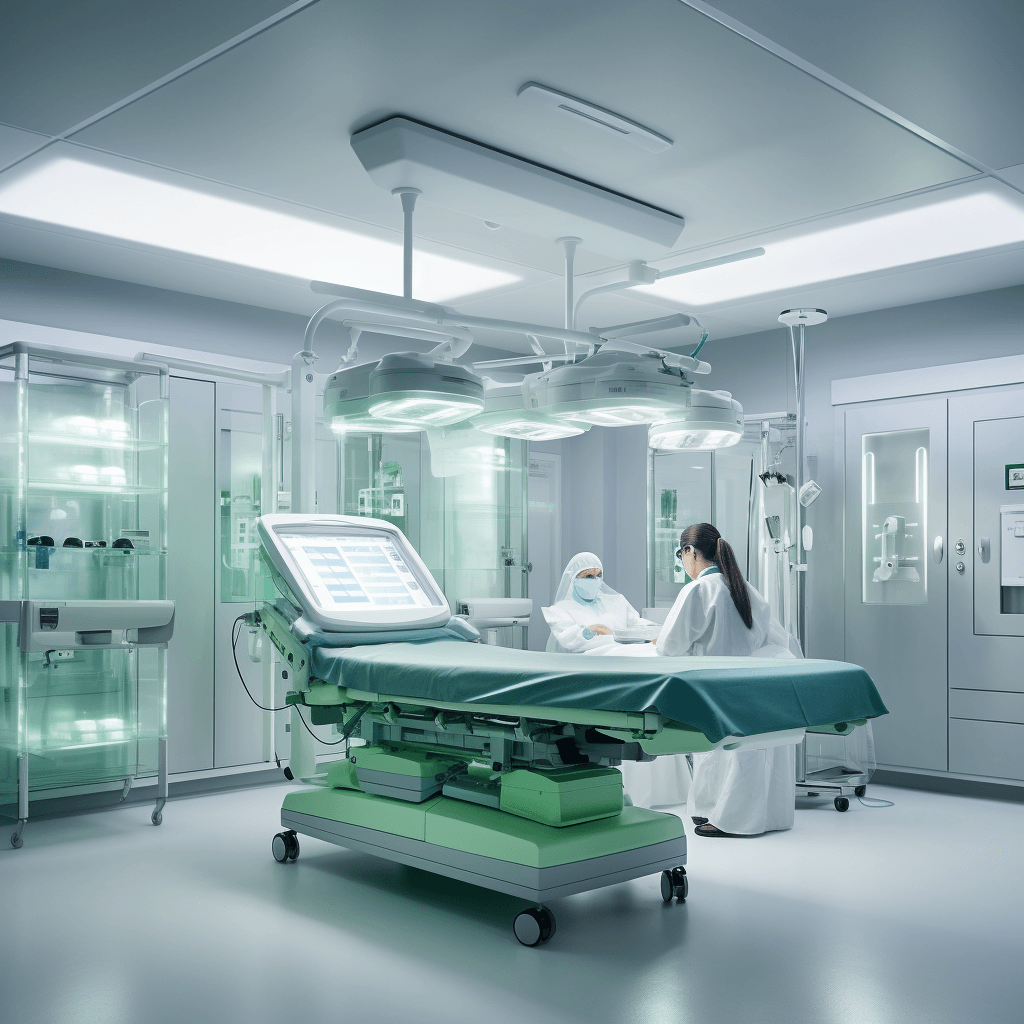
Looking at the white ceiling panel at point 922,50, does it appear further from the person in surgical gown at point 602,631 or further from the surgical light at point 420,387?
the person in surgical gown at point 602,631

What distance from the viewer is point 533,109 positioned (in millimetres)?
3590

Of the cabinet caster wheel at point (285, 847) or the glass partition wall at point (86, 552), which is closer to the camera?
the cabinet caster wheel at point (285, 847)

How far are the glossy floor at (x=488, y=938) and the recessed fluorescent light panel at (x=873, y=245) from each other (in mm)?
2959

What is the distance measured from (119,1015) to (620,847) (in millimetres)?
1721

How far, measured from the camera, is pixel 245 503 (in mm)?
6145

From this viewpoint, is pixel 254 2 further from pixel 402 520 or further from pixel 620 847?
pixel 402 520

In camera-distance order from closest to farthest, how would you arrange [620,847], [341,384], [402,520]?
[620,847] → [341,384] → [402,520]

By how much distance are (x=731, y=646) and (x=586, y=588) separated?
1883 millimetres

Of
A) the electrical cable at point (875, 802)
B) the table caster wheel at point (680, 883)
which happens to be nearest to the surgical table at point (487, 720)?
the table caster wheel at point (680, 883)

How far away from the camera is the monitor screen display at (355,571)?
4586 mm

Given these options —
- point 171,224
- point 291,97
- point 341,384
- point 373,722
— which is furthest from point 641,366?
point 171,224

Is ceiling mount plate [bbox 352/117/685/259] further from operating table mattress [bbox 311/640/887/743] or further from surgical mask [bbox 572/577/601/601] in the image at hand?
surgical mask [bbox 572/577/601/601]

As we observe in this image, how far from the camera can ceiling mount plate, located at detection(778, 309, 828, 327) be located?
562cm

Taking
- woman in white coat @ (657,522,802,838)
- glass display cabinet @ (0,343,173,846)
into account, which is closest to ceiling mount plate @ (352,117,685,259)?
woman in white coat @ (657,522,802,838)
